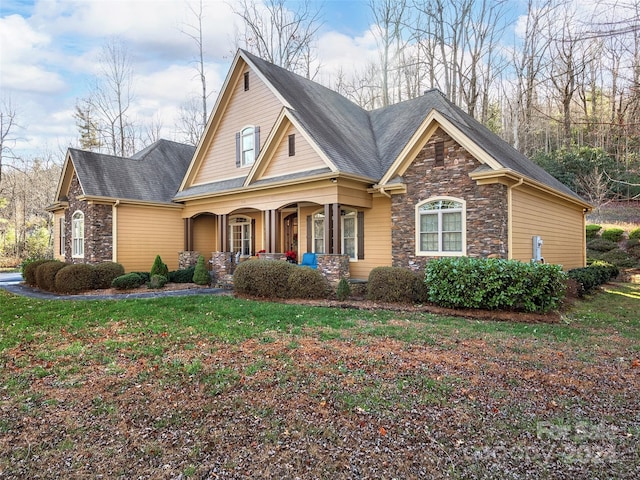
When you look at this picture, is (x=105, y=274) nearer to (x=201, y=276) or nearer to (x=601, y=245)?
(x=201, y=276)

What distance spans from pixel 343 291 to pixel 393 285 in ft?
4.81

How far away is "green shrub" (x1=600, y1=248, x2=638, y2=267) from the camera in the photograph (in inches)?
786

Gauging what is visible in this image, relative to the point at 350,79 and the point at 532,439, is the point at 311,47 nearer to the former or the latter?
the point at 350,79

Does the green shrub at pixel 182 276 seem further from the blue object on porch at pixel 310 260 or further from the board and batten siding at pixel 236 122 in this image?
the blue object on porch at pixel 310 260

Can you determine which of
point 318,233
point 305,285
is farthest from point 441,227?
point 318,233

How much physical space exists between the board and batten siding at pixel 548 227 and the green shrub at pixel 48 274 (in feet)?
49.6

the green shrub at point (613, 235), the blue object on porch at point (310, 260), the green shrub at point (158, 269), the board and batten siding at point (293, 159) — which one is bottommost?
the green shrub at point (158, 269)

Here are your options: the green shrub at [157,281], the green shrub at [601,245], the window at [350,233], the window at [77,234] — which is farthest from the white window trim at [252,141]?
the green shrub at [601,245]

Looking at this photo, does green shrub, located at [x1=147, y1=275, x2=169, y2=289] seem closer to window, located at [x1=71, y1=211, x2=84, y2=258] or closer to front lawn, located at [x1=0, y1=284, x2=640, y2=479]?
window, located at [x1=71, y1=211, x2=84, y2=258]

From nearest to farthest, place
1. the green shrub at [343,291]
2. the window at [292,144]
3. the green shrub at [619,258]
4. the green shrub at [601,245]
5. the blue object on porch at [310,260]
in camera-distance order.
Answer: the green shrub at [343,291]
the window at [292,144]
the blue object on porch at [310,260]
the green shrub at [619,258]
the green shrub at [601,245]

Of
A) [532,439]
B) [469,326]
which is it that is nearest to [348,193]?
[469,326]

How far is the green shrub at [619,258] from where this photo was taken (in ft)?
65.5

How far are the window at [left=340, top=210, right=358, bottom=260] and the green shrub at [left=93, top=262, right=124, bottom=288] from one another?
847 cm

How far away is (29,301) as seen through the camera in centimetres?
1149
